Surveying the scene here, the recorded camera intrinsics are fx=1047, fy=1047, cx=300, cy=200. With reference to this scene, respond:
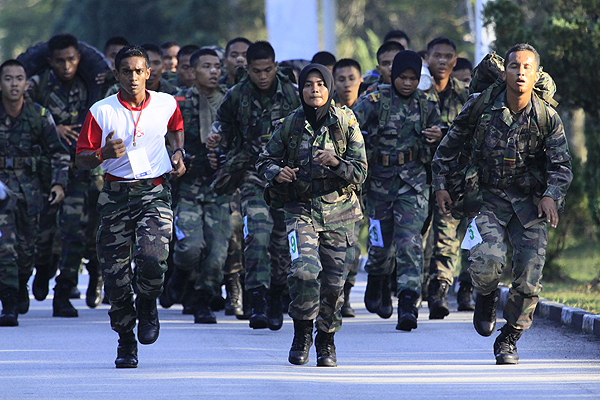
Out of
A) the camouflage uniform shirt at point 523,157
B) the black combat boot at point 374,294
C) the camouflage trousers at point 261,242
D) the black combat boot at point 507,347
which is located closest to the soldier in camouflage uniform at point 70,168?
the camouflage trousers at point 261,242

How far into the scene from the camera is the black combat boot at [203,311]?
32.3 ft

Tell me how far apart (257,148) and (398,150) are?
1285mm

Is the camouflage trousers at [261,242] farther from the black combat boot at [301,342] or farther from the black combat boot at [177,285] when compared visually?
the black combat boot at [301,342]

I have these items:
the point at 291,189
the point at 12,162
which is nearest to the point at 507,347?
the point at 291,189

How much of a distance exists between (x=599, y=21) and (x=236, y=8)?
26.6 meters

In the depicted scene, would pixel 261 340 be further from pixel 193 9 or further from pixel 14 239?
pixel 193 9

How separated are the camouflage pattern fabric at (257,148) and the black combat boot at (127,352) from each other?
1924mm

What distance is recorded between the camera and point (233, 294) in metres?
10.6

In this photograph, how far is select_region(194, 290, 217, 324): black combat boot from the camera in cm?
984

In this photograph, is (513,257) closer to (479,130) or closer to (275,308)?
(479,130)

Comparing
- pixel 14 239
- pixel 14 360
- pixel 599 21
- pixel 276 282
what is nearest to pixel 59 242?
pixel 14 239

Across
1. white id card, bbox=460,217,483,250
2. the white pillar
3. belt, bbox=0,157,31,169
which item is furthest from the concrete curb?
the white pillar

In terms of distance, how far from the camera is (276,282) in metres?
9.59

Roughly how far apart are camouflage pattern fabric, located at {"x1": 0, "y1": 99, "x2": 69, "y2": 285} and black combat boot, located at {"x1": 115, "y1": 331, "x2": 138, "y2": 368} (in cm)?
295
